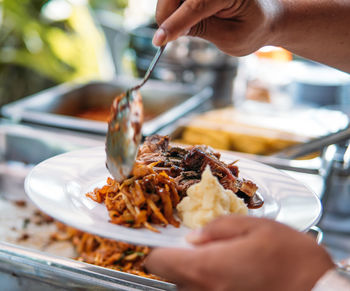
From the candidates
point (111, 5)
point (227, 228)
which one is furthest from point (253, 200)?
point (111, 5)

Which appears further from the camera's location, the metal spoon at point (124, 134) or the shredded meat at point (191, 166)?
the shredded meat at point (191, 166)

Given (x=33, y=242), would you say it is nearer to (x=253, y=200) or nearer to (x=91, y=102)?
(x=253, y=200)

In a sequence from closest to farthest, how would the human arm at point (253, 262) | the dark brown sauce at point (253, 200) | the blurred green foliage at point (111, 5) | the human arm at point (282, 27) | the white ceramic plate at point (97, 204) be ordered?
the human arm at point (253, 262), the white ceramic plate at point (97, 204), the dark brown sauce at point (253, 200), the human arm at point (282, 27), the blurred green foliage at point (111, 5)

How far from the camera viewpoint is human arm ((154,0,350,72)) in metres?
1.59

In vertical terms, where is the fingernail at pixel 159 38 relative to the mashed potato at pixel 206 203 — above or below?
above

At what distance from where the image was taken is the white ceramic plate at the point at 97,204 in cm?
104

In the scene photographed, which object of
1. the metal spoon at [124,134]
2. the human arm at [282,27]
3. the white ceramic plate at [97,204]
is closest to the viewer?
the white ceramic plate at [97,204]

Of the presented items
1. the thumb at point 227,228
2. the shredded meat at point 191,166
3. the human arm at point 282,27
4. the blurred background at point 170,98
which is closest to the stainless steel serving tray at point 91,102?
A: the blurred background at point 170,98

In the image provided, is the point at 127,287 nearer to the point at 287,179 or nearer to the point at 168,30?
the point at 287,179

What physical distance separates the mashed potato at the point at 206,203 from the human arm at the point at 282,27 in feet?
2.20

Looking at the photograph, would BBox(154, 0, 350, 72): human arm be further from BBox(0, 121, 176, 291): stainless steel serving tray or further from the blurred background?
BBox(0, 121, 176, 291): stainless steel serving tray

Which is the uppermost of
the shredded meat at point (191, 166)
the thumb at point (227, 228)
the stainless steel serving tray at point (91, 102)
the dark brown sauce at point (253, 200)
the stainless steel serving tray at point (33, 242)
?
the thumb at point (227, 228)

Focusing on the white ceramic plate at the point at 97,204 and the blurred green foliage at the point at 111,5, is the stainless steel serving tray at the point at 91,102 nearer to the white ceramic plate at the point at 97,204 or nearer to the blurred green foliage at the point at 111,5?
the white ceramic plate at the point at 97,204

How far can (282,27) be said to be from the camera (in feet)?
5.61
